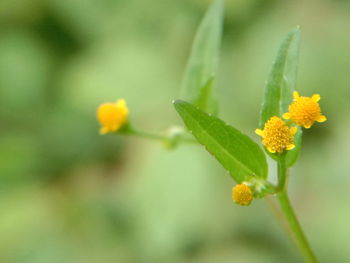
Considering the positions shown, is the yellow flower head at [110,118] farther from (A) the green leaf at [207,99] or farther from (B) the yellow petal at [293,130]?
(B) the yellow petal at [293,130]

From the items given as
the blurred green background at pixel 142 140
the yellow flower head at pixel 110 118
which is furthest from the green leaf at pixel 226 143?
the blurred green background at pixel 142 140

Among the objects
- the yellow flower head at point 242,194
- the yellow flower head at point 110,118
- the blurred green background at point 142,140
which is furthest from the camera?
the blurred green background at point 142,140

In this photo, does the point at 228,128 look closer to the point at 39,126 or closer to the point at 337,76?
the point at 337,76

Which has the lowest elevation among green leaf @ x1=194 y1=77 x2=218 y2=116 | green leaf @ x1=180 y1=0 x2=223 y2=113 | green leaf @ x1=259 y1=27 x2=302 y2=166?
green leaf @ x1=259 y1=27 x2=302 y2=166

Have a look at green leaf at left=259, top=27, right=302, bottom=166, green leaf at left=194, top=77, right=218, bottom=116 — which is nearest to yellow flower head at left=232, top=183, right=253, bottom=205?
green leaf at left=259, top=27, right=302, bottom=166

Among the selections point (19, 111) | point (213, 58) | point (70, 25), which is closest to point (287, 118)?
point (213, 58)

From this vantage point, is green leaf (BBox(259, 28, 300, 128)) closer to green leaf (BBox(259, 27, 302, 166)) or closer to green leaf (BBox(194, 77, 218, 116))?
green leaf (BBox(259, 27, 302, 166))
